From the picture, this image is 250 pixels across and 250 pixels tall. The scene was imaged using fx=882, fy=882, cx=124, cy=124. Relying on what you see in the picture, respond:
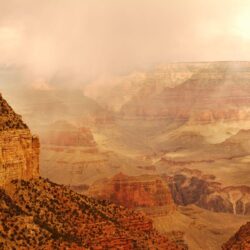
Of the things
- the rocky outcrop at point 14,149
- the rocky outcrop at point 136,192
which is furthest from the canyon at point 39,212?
the rocky outcrop at point 136,192

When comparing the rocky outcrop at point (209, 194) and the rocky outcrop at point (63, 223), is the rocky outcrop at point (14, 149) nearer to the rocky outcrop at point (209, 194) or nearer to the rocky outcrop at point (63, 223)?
the rocky outcrop at point (63, 223)

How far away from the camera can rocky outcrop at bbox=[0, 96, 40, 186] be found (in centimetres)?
5097

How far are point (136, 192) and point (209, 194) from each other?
55653 mm

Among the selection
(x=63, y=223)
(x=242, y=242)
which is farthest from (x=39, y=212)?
(x=242, y=242)

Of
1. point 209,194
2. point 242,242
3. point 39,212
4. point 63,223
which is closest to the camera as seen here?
point 39,212

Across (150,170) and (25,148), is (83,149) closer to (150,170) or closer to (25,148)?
(150,170)

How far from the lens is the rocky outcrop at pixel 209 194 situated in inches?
6960

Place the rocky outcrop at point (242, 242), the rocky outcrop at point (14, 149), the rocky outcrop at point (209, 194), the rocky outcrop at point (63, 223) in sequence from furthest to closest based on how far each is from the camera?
the rocky outcrop at point (209, 194)
the rocky outcrop at point (242, 242)
the rocky outcrop at point (14, 149)
the rocky outcrop at point (63, 223)

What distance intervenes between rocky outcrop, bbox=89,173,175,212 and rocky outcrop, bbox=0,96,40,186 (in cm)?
7030

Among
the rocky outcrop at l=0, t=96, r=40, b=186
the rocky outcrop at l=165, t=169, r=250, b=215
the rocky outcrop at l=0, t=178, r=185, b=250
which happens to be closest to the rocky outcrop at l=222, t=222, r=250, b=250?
the rocky outcrop at l=0, t=178, r=185, b=250

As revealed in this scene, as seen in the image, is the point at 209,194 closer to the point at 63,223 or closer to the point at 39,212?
the point at 63,223

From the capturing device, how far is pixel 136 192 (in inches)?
5172

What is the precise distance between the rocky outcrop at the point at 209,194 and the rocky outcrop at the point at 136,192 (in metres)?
40.0

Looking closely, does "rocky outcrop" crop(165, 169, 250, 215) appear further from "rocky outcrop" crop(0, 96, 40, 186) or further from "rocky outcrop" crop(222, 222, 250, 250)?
"rocky outcrop" crop(0, 96, 40, 186)
